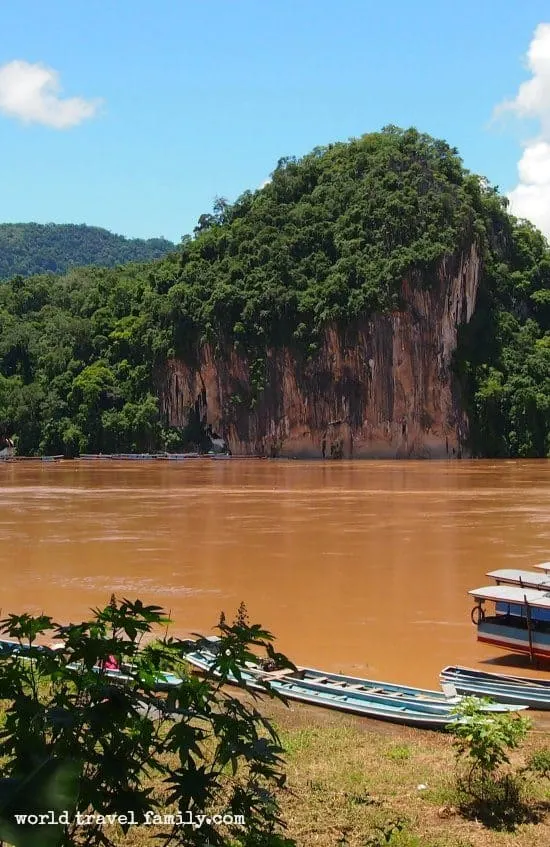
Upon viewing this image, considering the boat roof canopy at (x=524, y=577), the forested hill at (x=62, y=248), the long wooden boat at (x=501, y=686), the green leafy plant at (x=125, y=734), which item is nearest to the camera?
the green leafy plant at (x=125, y=734)

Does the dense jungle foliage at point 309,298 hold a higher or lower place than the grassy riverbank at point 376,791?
higher

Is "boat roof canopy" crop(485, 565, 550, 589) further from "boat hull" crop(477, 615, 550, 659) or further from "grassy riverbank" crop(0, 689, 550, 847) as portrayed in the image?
"grassy riverbank" crop(0, 689, 550, 847)

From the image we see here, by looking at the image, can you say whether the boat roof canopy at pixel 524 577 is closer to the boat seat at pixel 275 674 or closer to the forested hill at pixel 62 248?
the boat seat at pixel 275 674

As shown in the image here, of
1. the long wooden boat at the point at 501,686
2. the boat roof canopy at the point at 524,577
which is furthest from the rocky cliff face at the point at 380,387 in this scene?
the long wooden boat at the point at 501,686

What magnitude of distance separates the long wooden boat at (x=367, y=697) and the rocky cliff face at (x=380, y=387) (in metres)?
49.7

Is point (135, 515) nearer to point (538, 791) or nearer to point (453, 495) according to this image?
point (453, 495)

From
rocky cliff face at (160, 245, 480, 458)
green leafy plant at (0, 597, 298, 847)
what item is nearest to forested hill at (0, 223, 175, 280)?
rocky cliff face at (160, 245, 480, 458)

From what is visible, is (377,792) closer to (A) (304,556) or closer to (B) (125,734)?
(B) (125,734)

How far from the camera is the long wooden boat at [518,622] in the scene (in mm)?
10328

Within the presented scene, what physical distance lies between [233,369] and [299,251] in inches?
383

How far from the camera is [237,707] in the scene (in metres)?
2.94

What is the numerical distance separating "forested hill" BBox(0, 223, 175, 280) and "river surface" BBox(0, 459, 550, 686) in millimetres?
136726

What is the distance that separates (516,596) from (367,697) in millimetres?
3119

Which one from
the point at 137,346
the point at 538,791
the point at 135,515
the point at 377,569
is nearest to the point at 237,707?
the point at 538,791
